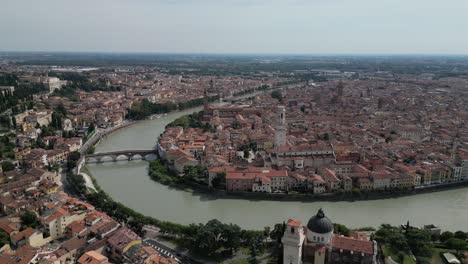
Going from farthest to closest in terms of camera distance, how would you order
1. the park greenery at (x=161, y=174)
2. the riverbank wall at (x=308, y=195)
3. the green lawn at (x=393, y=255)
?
1. the park greenery at (x=161, y=174)
2. the riverbank wall at (x=308, y=195)
3. the green lawn at (x=393, y=255)

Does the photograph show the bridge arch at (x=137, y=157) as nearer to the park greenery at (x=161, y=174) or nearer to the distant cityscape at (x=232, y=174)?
the distant cityscape at (x=232, y=174)

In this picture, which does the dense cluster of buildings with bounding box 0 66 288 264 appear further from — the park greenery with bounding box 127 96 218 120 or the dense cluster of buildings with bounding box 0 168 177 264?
the park greenery with bounding box 127 96 218 120

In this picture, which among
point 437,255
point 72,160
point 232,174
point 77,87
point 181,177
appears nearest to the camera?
point 437,255

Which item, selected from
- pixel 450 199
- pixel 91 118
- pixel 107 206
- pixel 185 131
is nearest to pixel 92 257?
pixel 107 206

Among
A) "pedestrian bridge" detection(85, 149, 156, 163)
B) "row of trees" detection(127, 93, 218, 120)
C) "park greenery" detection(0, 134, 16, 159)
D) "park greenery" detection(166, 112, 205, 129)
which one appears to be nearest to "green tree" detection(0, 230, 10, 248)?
"park greenery" detection(0, 134, 16, 159)

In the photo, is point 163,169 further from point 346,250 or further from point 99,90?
point 99,90

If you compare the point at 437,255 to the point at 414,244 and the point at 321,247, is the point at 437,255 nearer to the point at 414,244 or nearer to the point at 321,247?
the point at 414,244

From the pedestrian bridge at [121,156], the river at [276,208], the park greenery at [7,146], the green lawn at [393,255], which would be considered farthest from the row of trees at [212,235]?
the park greenery at [7,146]

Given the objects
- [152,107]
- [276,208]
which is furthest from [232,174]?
[152,107]
